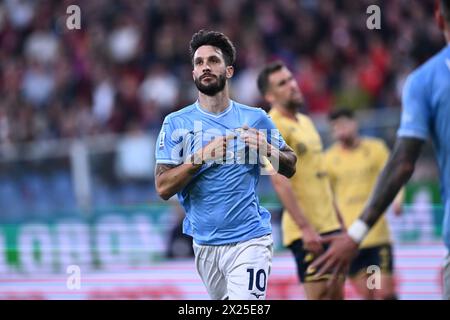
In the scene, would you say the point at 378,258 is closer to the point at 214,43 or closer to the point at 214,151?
the point at 214,43

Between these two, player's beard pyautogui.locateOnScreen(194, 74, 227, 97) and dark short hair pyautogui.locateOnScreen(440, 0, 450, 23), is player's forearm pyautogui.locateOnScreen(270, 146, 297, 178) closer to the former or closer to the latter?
player's beard pyautogui.locateOnScreen(194, 74, 227, 97)

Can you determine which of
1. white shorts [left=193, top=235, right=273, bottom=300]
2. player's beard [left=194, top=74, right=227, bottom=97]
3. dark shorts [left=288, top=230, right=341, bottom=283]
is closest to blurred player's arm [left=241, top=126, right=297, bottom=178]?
player's beard [left=194, top=74, right=227, bottom=97]

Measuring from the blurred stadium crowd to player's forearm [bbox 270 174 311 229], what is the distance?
7.41m

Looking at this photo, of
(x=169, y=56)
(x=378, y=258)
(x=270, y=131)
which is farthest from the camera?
(x=169, y=56)

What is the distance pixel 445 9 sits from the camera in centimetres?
484

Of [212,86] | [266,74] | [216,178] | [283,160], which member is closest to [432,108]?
[283,160]

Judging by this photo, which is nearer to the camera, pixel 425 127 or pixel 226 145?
pixel 425 127

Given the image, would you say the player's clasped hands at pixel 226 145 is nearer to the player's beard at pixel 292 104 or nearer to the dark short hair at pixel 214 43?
the dark short hair at pixel 214 43

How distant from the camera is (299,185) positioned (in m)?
8.66

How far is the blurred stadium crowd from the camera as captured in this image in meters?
16.3

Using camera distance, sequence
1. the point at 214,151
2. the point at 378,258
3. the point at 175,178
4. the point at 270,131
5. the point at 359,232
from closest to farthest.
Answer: the point at 359,232
the point at 214,151
the point at 175,178
the point at 270,131
the point at 378,258

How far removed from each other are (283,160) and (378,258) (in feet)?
14.0
